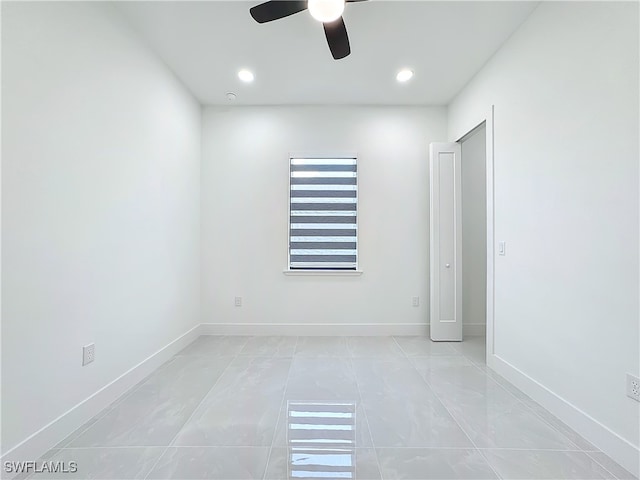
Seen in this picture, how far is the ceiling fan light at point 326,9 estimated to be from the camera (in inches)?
72.6

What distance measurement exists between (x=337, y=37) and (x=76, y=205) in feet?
6.65

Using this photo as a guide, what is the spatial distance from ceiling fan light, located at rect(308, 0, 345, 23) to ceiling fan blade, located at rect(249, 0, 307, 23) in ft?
0.24

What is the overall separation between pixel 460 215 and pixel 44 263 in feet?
12.1

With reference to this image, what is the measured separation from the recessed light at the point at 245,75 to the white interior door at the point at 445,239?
2.16 metres

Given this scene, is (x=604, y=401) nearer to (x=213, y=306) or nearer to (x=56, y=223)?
(x=56, y=223)

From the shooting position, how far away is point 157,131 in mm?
2811

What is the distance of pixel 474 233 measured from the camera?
3.92 metres

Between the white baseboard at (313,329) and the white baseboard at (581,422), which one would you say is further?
the white baseboard at (313,329)

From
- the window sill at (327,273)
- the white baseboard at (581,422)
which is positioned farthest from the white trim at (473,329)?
the window sill at (327,273)

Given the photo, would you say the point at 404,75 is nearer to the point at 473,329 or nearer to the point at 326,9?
the point at 326,9

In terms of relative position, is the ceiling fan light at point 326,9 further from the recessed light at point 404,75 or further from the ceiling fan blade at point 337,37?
the recessed light at point 404,75

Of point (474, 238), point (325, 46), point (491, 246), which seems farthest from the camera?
point (474, 238)

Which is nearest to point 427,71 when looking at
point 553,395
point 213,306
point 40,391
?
point 553,395

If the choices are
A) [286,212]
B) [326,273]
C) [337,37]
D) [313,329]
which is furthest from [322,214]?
[337,37]
